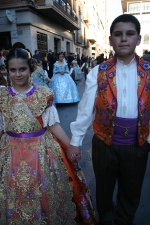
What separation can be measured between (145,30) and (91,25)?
790 inches

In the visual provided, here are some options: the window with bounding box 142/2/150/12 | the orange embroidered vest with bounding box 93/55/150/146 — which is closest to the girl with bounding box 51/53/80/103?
the orange embroidered vest with bounding box 93/55/150/146

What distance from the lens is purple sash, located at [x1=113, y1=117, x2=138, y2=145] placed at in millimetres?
1440

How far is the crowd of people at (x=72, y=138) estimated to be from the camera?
142 cm

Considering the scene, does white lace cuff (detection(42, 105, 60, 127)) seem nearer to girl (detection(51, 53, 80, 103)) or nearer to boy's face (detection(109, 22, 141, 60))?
boy's face (detection(109, 22, 141, 60))

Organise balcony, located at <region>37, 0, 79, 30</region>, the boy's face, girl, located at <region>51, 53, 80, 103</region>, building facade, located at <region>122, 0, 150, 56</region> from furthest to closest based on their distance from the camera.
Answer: building facade, located at <region>122, 0, 150, 56</region> < balcony, located at <region>37, 0, 79, 30</region> < girl, located at <region>51, 53, 80, 103</region> < the boy's face

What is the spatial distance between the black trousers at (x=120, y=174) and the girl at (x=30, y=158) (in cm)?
26

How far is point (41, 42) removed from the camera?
12.1m

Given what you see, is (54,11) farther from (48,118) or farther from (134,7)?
(134,7)

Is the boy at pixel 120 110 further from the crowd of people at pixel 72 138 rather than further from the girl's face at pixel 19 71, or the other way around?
the girl's face at pixel 19 71

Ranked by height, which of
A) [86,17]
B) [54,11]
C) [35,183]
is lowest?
[35,183]

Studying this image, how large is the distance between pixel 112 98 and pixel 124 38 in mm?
417

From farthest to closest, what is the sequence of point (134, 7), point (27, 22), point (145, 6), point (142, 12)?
point (142, 12) → point (145, 6) → point (134, 7) → point (27, 22)

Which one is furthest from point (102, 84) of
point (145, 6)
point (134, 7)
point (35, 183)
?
point (145, 6)

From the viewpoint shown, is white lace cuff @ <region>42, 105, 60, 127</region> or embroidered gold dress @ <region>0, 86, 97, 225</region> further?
white lace cuff @ <region>42, 105, 60, 127</region>
